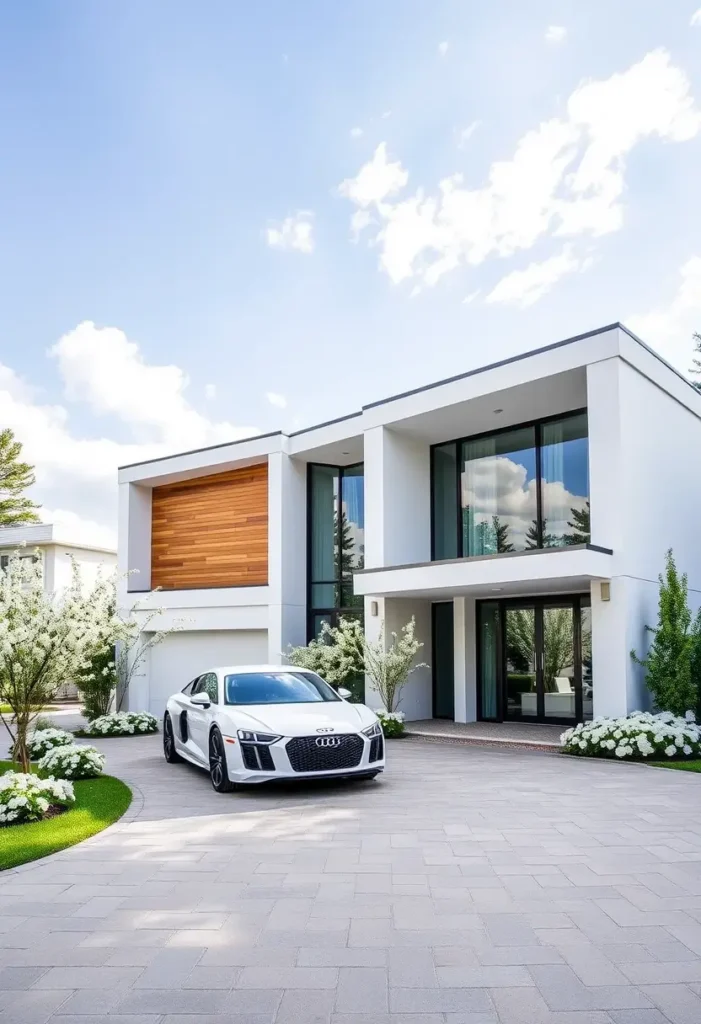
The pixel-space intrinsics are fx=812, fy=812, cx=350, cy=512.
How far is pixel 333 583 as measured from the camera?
59.2 feet

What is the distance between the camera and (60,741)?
11.7 m

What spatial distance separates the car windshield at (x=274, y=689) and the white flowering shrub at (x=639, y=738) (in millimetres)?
3780

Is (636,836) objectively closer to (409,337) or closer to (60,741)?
(60,741)

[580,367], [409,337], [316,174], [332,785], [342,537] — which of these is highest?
[316,174]

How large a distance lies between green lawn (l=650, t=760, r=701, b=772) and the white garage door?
9.47 meters

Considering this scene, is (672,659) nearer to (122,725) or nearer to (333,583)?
(333,583)

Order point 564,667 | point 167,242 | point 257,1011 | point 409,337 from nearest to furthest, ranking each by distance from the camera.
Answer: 1. point 257,1011
2. point 564,667
3. point 167,242
4. point 409,337

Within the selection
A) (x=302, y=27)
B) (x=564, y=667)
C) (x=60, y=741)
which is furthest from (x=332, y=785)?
(x=302, y=27)

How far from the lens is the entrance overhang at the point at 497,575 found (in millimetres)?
11508

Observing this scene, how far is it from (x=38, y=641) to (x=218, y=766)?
2319 millimetres

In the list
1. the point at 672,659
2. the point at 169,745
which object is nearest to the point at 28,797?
the point at 169,745

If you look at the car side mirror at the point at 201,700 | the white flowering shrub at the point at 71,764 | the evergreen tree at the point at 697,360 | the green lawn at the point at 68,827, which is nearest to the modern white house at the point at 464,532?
the white flowering shrub at the point at 71,764

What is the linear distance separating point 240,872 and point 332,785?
3503mm

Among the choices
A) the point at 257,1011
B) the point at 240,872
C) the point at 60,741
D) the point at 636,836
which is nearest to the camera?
the point at 257,1011
